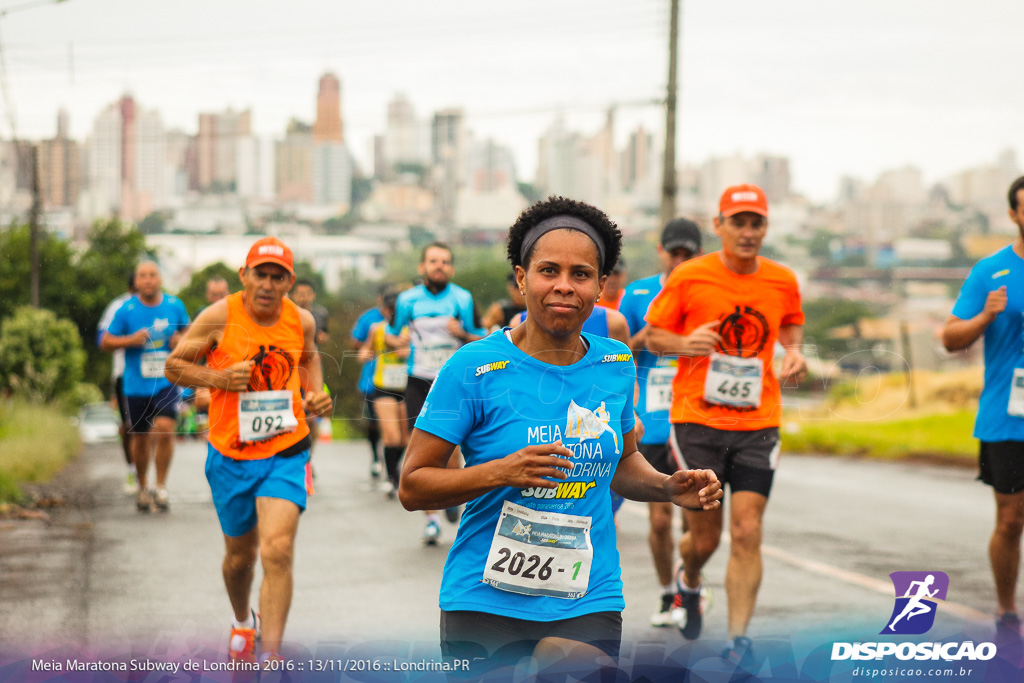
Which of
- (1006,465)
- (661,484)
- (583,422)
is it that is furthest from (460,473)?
(1006,465)

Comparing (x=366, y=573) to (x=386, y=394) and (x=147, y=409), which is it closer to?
(x=147, y=409)

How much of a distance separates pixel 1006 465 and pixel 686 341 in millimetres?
1792

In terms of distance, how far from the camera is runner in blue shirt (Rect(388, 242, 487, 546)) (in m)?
9.30

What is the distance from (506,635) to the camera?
3.08 m

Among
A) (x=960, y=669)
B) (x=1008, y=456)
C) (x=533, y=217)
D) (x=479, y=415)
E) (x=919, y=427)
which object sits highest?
(x=533, y=217)

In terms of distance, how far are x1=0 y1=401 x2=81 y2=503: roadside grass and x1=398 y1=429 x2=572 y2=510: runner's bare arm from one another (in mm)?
8667

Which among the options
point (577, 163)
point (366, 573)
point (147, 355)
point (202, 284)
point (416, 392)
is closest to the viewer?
point (366, 573)

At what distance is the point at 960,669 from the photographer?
4277 mm

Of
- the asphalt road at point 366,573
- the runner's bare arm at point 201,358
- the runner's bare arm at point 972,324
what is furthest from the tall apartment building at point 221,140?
the runner's bare arm at point 972,324

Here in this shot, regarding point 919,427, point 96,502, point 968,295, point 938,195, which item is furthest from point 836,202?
point 968,295

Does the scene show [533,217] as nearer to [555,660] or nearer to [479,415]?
[479,415]

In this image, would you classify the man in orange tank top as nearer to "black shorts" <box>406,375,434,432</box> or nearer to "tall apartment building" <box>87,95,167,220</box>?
"black shorts" <box>406,375,434,432</box>

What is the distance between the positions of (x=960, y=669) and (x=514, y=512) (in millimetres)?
2142

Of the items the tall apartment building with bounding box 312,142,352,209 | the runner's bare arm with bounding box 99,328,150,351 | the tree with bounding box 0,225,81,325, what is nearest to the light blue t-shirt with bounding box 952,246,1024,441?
the tall apartment building with bounding box 312,142,352,209
